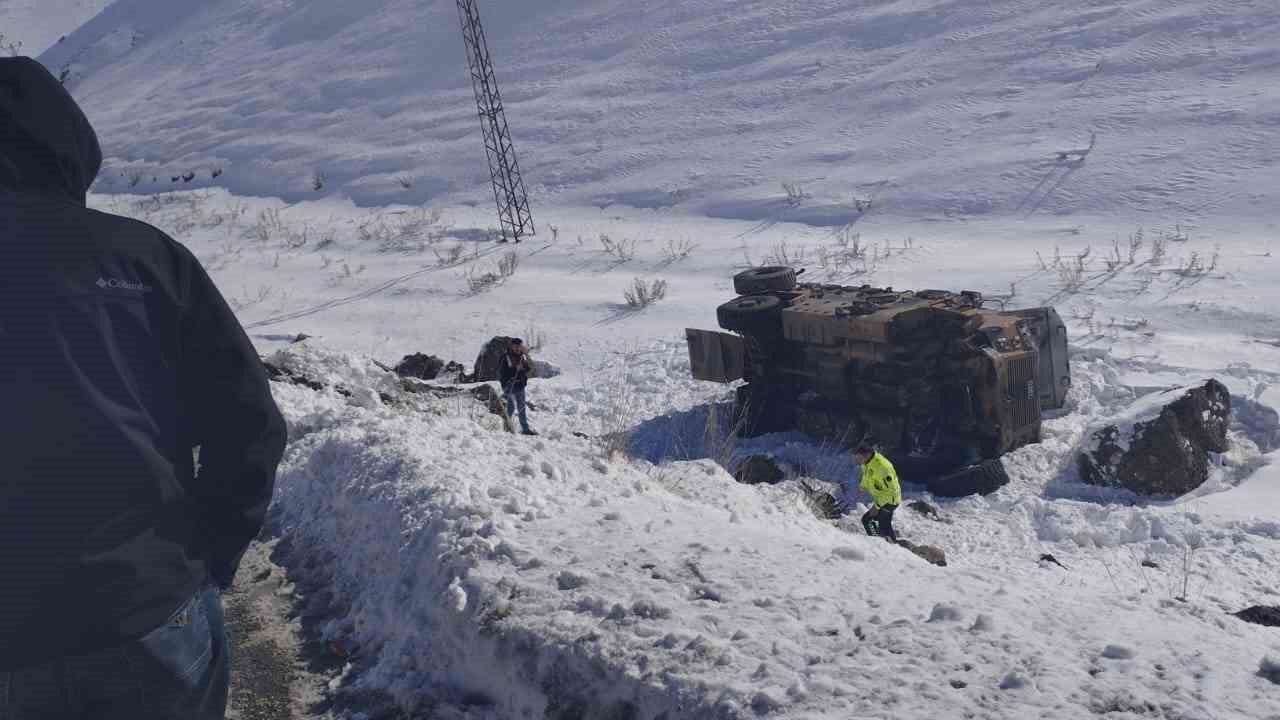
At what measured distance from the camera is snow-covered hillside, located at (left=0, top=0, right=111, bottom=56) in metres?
88.4

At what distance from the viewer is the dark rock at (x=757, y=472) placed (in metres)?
9.84

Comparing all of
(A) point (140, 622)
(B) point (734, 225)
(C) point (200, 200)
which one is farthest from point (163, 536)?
(C) point (200, 200)

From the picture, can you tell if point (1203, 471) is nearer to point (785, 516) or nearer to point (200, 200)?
point (785, 516)

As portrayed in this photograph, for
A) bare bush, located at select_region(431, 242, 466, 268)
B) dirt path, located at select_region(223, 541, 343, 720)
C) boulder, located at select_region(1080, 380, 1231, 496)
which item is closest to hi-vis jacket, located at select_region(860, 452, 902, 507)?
boulder, located at select_region(1080, 380, 1231, 496)

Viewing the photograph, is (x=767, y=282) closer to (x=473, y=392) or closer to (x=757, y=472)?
(x=757, y=472)

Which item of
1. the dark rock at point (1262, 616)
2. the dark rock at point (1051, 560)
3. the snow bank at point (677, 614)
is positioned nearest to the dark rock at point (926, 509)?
the dark rock at point (1051, 560)

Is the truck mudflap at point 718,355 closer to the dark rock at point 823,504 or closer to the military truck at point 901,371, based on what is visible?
the military truck at point 901,371

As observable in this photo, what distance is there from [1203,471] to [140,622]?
31.9 feet

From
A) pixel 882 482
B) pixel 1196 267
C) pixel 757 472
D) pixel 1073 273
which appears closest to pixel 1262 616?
pixel 882 482

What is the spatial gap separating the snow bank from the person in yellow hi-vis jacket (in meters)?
1.71

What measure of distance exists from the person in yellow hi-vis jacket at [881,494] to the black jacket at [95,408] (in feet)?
21.3

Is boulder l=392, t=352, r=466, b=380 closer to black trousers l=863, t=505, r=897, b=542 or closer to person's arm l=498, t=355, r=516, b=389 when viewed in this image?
person's arm l=498, t=355, r=516, b=389

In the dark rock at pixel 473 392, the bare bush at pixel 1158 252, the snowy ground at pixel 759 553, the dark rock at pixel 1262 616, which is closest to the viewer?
the snowy ground at pixel 759 553

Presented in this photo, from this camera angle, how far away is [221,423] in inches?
97.9
